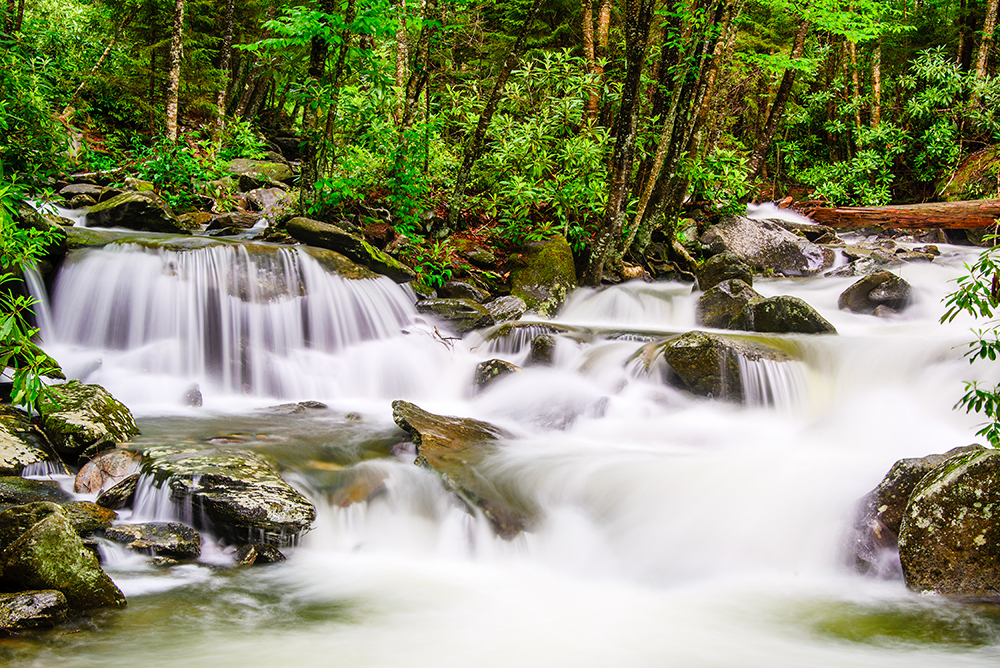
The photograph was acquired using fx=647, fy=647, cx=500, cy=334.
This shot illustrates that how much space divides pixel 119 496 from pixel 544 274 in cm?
710

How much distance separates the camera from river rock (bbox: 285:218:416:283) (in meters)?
8.87

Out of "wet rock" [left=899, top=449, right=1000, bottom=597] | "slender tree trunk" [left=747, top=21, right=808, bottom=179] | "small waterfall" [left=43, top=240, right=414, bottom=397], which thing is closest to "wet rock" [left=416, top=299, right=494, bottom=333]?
"small waterfall" [left=43, top=240, right=414, bottom=397]

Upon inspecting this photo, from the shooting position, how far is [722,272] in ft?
34.1

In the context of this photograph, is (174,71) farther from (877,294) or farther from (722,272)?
(877,294)

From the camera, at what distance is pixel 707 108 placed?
10992 mm

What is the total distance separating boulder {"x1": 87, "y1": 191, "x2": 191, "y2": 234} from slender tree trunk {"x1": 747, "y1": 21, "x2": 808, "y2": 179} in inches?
405

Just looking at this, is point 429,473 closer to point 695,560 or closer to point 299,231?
point 695,560

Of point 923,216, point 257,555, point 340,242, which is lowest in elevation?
point 257,555

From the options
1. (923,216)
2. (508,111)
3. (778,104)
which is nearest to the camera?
(508,111)

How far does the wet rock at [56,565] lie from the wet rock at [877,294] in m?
10.0

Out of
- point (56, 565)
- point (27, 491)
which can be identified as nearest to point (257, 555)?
point (56, 565)

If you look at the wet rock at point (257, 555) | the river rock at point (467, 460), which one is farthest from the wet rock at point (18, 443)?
the river rock at point (467, 460)

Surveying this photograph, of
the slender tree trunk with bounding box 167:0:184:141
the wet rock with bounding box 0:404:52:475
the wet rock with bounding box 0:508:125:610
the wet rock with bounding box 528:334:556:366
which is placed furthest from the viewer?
the slender tree trunk with bounding box 167:0:184:141

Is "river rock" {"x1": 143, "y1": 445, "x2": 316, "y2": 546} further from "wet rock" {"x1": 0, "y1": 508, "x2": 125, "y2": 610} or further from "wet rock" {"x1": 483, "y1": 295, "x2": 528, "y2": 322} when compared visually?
"wet rock" {"x1": 483, "y1": 295, "x2": 528, "y2": 322}
